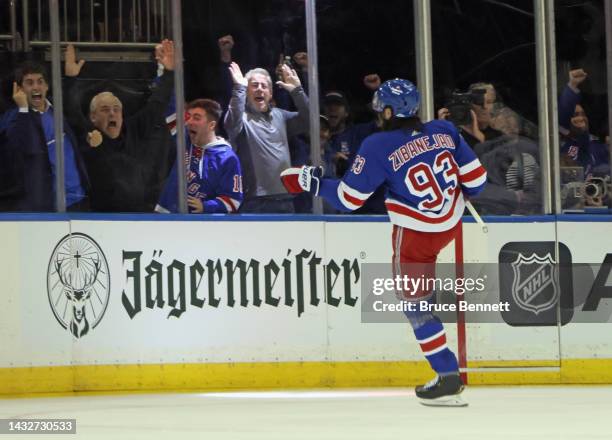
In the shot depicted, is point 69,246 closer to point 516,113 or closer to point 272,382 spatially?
point 272,382

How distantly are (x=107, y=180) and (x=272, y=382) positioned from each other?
149 cm

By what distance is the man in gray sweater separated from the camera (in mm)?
8555

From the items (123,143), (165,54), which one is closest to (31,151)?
(123,143)

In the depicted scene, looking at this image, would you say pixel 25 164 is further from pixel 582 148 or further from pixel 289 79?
pixel 582 148

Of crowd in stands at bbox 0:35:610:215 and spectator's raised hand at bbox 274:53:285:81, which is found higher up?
spectator's raised hand at bbox 274:53:285:81

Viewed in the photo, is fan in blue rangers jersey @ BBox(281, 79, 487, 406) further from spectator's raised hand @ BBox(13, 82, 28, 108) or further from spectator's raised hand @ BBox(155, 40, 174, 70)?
spectator's raised hand @ BBox(13, 82, 28, 108)

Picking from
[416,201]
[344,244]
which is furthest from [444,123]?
[344,244]

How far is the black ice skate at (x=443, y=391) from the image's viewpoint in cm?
664

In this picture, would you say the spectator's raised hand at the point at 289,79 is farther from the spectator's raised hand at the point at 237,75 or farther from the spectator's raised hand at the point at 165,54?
the spectator's raised hand at the point at 165,54

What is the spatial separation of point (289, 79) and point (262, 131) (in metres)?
0.35

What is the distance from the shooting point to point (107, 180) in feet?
27.2

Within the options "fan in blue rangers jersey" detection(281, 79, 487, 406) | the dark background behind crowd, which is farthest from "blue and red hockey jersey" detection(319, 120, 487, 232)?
the dark background behind crowd

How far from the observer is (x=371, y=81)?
28.7 feet

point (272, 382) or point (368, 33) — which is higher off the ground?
point (368, 33)
